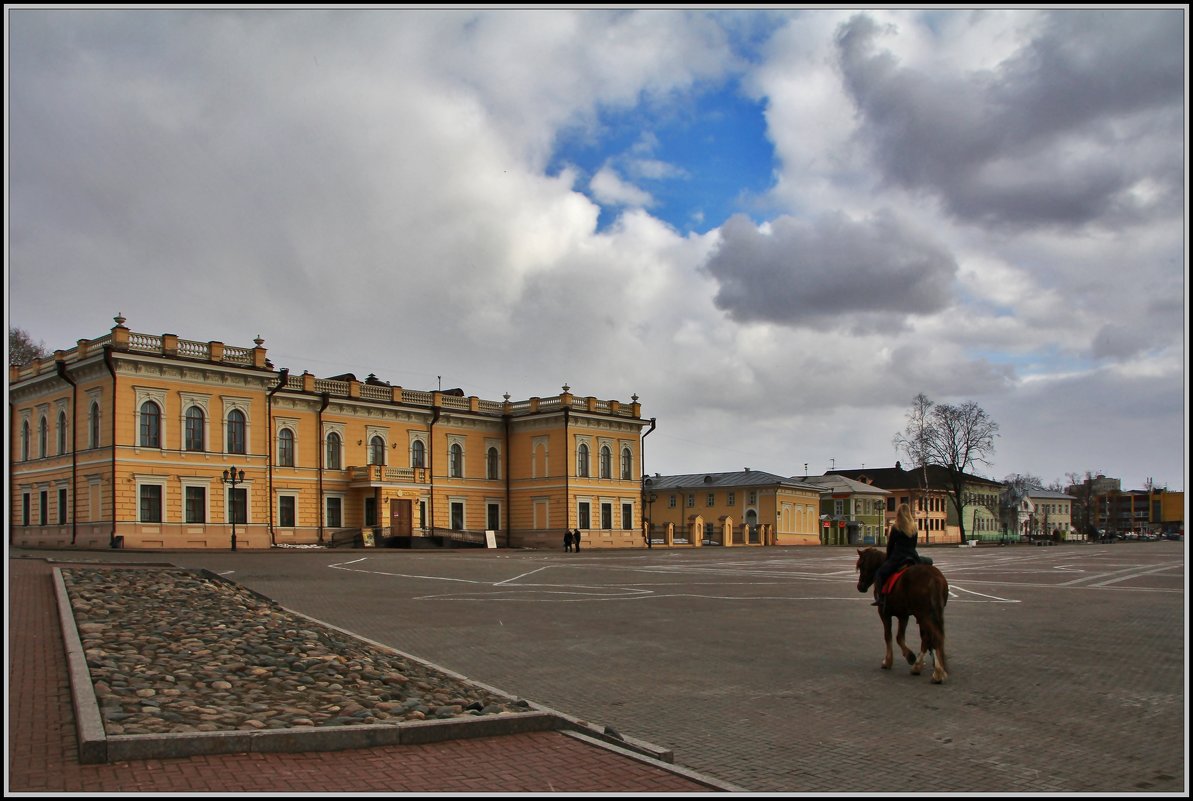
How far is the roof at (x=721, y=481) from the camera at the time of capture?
84688 millimetres

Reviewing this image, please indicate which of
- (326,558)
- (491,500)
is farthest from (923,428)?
(326,558)

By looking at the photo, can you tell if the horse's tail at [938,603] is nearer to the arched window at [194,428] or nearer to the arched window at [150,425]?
the arched window at [150,425]

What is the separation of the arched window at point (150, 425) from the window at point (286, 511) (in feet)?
27.7

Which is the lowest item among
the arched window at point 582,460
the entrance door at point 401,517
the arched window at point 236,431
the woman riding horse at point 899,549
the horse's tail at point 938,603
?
the entrance door at point 401,517

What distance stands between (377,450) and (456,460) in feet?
20.7

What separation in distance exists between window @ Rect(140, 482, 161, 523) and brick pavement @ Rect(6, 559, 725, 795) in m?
40.3

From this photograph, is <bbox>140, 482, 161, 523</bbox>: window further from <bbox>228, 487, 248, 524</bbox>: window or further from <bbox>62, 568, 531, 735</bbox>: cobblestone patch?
<bbox>62, 568, 531, 735</bbox>: cobblestone patch

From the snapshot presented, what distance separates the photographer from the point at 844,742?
809cm

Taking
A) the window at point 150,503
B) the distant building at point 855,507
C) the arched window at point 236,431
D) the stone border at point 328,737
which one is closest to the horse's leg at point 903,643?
the stone border at point 328,737

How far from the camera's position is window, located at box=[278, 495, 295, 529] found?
2066 inches

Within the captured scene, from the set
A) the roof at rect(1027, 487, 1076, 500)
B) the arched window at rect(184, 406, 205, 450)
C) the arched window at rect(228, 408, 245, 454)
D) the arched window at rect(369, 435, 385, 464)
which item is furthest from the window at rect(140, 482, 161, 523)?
the roof at rect(1027, 487, 1076, 500)

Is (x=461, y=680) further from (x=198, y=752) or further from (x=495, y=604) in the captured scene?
(x=495, y=604)

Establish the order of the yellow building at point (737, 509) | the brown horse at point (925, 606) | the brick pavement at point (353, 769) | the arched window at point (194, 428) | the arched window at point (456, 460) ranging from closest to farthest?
the brick pavement at point (353, 769), the brown horse at point (925, 606), the arched window at point (194, 428), the arched window at point (456, 460), the yellow building at point (737, 509)

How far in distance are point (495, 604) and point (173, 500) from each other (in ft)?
106
